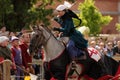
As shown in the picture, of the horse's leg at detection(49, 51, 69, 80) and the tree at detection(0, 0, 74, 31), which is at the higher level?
the tree at detection(0, 0, 74, 31)

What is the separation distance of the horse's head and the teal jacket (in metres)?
0.46

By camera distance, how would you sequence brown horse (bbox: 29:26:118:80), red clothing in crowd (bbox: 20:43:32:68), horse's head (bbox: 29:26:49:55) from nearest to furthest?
1. horse's head (bbox: 29:26:49:55)
2. brown horse (bbox: 29:26:118:80)
3. red clothing in crowd (bbox: 20:43:32:68)

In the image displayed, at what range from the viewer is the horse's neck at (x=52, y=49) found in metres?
11.9

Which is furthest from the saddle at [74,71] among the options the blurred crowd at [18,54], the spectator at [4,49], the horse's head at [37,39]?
the spectator at [4,49]

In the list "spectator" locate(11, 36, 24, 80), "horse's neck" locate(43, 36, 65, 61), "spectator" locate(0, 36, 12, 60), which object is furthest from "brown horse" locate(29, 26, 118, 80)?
"spectator" locate(11, 36, 24, 80)

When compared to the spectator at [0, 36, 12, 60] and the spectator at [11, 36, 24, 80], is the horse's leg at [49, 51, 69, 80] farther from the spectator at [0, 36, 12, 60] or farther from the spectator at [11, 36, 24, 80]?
the spectator at [11, 36, 24, 80]

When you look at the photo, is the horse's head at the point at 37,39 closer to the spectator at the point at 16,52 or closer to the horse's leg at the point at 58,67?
the horse's leg at the point at 58,67

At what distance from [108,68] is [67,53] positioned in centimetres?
103

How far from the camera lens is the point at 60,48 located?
11992 millimetres

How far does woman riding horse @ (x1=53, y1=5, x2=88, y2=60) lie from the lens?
11.9m

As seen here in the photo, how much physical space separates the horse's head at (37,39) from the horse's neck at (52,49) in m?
0.13

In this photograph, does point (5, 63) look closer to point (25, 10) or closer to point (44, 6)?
point (25, 10)

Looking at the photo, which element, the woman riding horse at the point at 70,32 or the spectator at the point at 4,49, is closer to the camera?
the woman riding horse at the point at 70,32

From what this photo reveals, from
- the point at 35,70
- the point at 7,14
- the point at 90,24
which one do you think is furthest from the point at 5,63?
the point at 90,24
